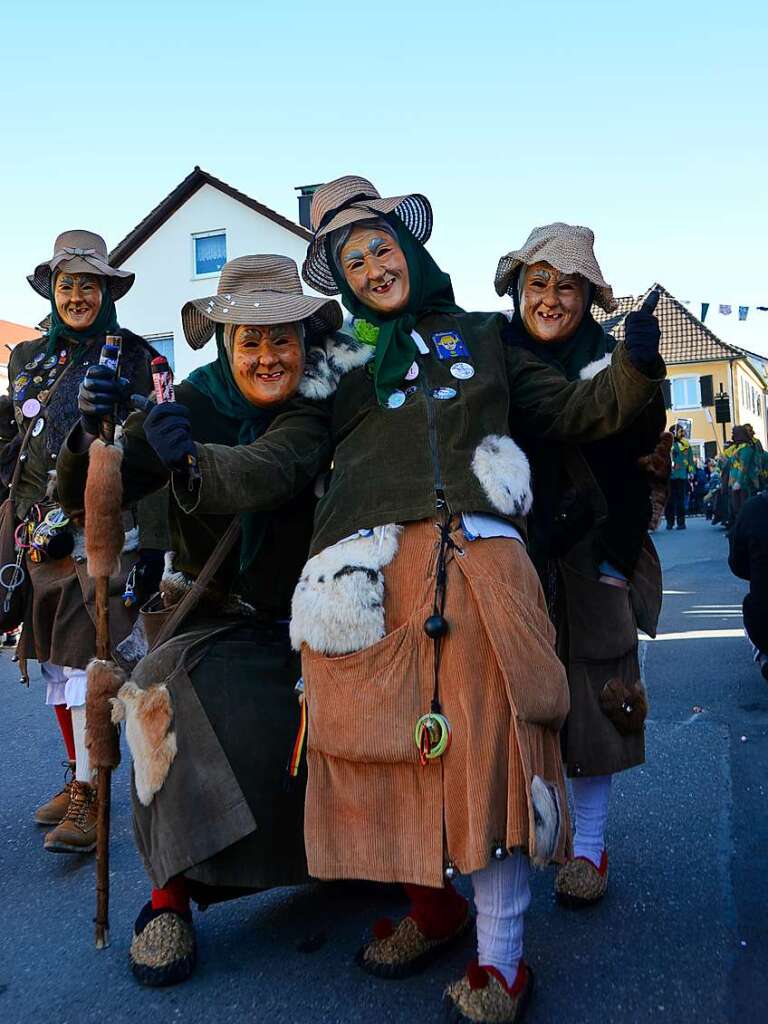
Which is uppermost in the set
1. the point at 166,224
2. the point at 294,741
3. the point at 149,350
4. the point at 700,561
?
the point at 166,224

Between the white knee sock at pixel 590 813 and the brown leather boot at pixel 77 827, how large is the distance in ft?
5.93

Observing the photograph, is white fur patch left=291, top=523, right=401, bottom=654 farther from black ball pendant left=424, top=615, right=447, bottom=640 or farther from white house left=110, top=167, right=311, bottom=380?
white house left=110, top=167, right=311, bottom=380

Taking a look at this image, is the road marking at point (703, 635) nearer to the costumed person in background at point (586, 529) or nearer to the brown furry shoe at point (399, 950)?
the costumed person in background at point (586, 529)

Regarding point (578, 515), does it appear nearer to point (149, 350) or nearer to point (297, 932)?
point (297, 932)

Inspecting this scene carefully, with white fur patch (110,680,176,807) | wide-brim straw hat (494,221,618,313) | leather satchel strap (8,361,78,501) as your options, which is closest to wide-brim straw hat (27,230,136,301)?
leather satchel strap (8,361,78,501)

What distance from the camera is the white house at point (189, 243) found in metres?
29.5

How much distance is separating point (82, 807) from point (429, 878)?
206 cm

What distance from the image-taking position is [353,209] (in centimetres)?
305

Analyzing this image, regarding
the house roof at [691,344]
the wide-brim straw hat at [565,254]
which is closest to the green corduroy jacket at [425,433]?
the wide-brim straw hat at [565,254]

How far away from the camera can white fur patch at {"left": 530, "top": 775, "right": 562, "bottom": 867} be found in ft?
7.96

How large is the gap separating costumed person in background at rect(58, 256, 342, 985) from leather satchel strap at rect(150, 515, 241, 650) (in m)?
0.02

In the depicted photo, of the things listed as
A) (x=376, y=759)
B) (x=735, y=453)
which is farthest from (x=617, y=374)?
(x=735, y=453)

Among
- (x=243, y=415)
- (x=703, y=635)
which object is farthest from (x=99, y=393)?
(x=703, y=635)

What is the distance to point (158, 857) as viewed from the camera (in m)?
2.88
